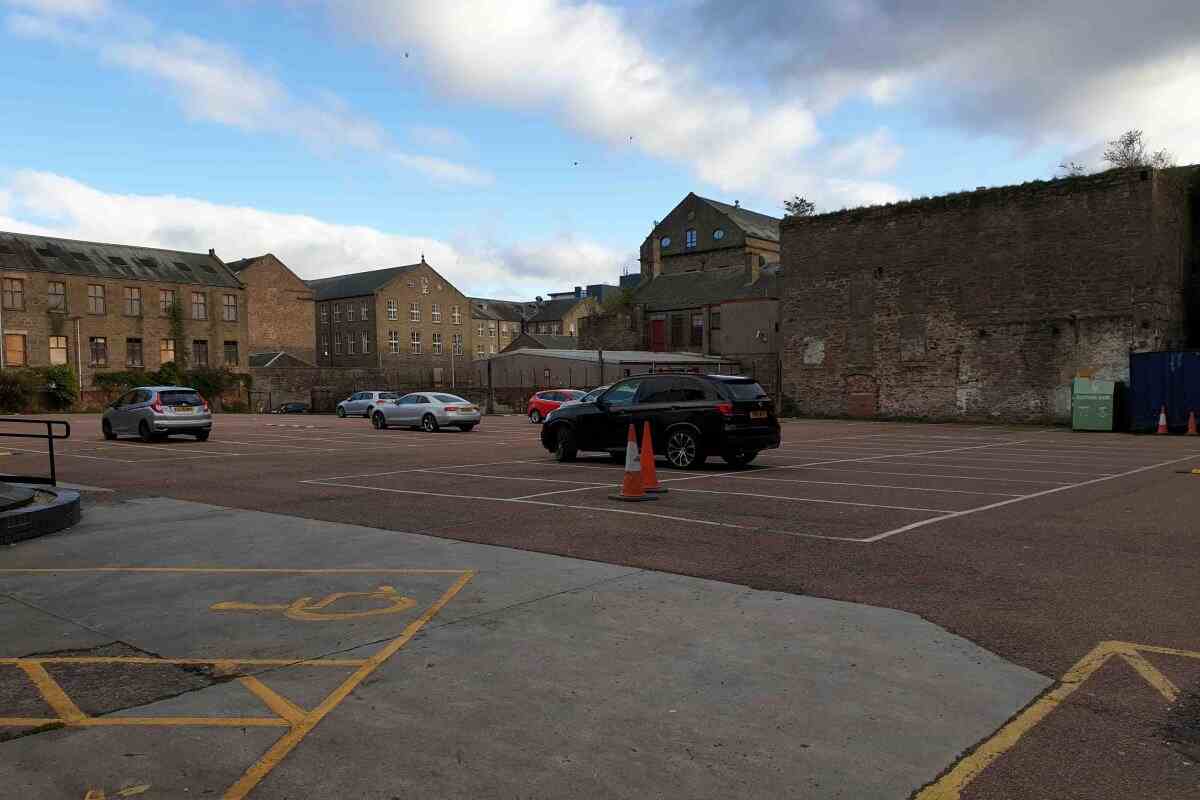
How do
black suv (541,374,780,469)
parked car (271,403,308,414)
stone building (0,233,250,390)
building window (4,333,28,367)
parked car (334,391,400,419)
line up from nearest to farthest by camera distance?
black suv (541,374,780,469)
parked car (334,391,400,419)
building window (4,333,28,367)
stone building (0,233,250,390)
parked car (271,403,308,414)

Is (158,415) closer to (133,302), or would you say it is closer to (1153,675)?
(1153,675)

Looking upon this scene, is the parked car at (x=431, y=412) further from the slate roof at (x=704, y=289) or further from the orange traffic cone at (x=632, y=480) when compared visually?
the slate roof at (x=704, y=289)

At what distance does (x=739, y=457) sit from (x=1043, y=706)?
11.1 metres

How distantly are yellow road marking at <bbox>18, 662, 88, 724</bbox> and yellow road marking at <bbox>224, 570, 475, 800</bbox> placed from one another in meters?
1.08

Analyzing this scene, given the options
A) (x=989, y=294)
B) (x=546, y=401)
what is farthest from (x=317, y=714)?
(x=989, y=294)

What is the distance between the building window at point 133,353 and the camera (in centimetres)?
5797

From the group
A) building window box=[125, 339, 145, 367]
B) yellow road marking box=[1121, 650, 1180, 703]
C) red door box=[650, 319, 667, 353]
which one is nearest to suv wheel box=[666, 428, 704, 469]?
yellow road marking box=[1121, 650, 1180, 703]

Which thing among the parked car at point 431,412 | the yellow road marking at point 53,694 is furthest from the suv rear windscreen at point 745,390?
the parked car at point 431,412

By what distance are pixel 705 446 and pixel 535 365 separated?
34.9 meters

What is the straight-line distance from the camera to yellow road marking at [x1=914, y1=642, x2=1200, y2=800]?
3.25 metres

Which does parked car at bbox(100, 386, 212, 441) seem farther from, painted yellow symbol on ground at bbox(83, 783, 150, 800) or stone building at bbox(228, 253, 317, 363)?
stone building at bbox(228, 253, 317, 363)

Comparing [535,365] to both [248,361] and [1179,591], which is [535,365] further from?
[1179,591]

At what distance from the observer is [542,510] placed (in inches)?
397

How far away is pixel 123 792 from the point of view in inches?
125
